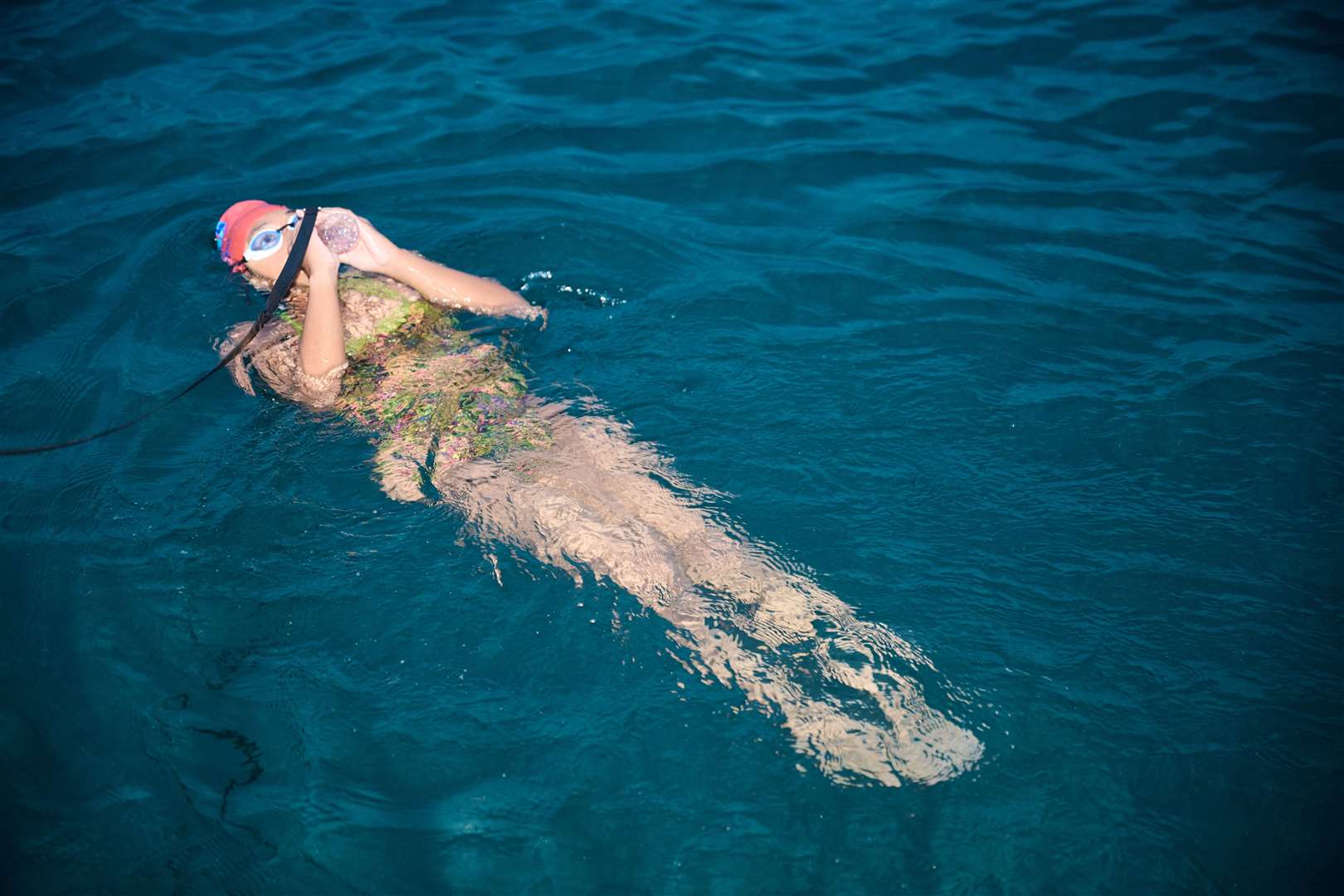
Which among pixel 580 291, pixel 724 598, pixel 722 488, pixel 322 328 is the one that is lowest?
pixel 724 598

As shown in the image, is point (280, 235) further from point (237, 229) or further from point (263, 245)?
point (237, 229)

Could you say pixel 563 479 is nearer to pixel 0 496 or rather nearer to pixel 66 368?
pixel 0 496

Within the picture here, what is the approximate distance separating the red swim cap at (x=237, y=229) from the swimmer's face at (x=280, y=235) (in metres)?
0.03

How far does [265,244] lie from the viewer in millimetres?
4559

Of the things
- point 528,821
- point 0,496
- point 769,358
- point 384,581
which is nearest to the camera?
point 528,821

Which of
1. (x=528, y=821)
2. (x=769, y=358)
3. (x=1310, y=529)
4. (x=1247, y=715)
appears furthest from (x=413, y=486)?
(x=1310, y=529)

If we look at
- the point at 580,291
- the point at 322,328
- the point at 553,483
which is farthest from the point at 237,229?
the point at 553,483

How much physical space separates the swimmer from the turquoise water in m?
0.12

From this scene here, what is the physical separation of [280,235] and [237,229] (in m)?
0.30

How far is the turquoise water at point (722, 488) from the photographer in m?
3.10

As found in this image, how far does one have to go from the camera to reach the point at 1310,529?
4.07 m

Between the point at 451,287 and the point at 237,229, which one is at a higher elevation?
the point at 237,229

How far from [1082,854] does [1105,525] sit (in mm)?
1651

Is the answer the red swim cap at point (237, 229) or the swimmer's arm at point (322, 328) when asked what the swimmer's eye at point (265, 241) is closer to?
the red swim cap at point (237, 229)
